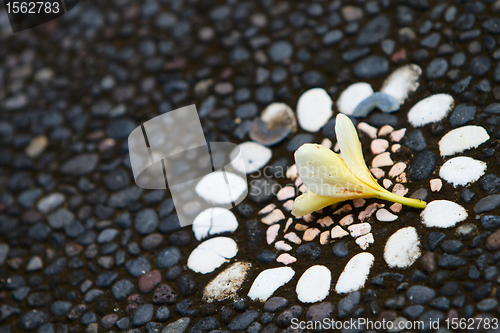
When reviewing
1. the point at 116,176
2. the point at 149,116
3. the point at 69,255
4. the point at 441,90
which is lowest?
the point at 69,255

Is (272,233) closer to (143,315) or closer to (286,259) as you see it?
(286,259)

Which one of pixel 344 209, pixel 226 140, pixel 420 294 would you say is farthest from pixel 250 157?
pixel 420 294

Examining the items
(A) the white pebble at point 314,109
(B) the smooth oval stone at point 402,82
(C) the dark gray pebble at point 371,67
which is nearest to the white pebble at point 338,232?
(A) the white pebble at point 314,109

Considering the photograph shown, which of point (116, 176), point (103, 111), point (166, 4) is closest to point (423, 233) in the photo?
point (116, 176)

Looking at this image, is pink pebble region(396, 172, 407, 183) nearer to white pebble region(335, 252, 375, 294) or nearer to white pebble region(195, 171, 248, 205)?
white pebble region(335, 252, 375, 294)

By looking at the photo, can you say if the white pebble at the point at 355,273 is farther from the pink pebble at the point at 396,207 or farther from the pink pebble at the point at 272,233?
the pink pebble at the point at 272,233

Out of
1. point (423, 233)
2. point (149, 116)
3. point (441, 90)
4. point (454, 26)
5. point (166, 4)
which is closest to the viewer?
point (423, 233)

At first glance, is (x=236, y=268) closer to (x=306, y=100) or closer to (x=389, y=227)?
(x=389, y=227)
